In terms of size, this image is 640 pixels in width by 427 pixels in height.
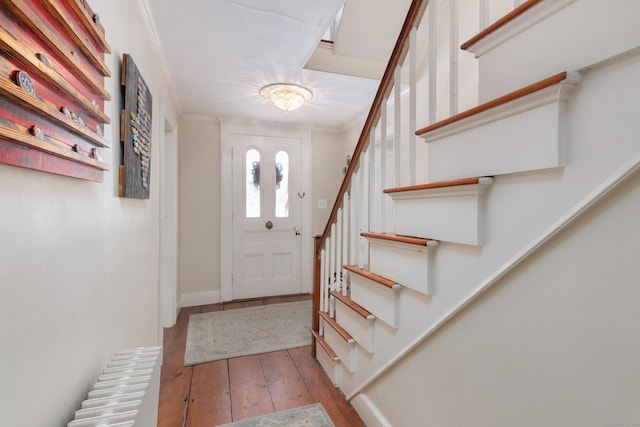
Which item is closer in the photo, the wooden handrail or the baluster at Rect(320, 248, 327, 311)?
the wooden handrail

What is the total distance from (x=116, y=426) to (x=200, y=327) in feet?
7.45

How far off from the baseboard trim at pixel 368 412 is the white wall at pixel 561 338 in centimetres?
50

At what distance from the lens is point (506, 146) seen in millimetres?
781

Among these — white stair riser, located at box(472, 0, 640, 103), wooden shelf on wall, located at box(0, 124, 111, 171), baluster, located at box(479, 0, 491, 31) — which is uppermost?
baluster, located at box(479, 0, 491, 31)

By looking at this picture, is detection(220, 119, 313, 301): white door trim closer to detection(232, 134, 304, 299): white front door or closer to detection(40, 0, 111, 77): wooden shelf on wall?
detection(232, 134, 304, 299): white front door

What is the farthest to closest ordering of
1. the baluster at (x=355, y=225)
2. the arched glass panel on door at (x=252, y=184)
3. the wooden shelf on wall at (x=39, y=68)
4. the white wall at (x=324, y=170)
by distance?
1. the white wall at (x=324, y=170)
2. the arched glass panel on door at (x=252, y=184)
3. the baluster at (x=355, y=225)
4. the wooden shelf on wall at (x=39, y=68)

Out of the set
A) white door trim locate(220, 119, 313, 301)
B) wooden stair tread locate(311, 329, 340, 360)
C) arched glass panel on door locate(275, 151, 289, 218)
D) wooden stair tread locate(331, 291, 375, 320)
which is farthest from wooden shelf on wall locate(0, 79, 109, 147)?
arched glass panel on door locate(275, 151, 289, 218)

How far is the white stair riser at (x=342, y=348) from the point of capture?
1.57 metres

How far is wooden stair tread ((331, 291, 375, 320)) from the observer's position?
138 centimetres

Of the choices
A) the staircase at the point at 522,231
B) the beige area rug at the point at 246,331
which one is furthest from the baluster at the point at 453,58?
the beige area rug at the point at 246,331

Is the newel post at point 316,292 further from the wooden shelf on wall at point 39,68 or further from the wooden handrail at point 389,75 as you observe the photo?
the wooden shelf on wall at point 39,68

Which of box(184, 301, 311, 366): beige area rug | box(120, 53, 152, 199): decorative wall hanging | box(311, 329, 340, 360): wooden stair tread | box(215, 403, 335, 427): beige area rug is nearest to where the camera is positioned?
box(120, 53, 152, 199): decorative wall hanging

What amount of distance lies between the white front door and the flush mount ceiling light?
1018 millimetres

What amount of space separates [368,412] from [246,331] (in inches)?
61.5
